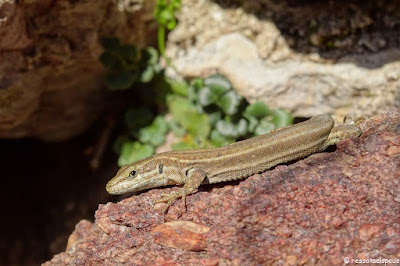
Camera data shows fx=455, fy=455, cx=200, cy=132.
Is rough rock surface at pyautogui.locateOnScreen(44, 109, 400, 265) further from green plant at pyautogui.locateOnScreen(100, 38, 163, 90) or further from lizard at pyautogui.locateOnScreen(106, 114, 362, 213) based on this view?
green plant at pyautogui.locateOnScreen(100, 38, 163, 90)

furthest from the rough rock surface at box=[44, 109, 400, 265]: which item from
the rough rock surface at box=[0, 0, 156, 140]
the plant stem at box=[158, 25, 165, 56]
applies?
the plant stem at box=[158, 25, 165, 56]

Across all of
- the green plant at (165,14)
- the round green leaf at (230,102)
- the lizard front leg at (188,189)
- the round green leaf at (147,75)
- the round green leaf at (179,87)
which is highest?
the green plant at (165,14)

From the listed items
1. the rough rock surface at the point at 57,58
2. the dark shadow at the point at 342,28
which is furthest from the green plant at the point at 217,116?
the rough rock surface at the point at 57,58

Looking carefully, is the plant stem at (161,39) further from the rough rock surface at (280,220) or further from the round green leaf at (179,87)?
the rough rock surface at (280,220)

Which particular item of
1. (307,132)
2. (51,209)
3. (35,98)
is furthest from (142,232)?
(51,209)

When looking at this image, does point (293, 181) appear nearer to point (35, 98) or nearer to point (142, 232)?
point (142, 232)

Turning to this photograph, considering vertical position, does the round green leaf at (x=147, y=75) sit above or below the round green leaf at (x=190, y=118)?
above
